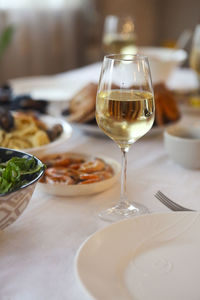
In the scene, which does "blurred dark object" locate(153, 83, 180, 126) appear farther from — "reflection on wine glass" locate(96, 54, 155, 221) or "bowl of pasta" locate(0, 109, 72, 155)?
"reflection on wine glass" locate(96, 54, 155, 221)

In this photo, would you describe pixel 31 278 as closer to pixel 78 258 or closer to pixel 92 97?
pixel 78 258

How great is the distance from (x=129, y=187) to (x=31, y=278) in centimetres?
40

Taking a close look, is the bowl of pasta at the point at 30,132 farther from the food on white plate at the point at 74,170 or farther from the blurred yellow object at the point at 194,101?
the blurred yellow object at the point at 194,101

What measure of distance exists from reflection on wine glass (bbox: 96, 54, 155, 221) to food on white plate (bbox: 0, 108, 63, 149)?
0.34 m

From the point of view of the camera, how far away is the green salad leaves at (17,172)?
0.69 m

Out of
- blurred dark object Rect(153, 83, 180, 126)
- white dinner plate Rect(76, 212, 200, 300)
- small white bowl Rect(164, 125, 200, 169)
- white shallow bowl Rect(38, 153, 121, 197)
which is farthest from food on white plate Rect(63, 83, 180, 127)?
white dinner plate Rect(76, 212, 200, 300)

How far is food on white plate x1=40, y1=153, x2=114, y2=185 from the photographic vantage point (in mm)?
876

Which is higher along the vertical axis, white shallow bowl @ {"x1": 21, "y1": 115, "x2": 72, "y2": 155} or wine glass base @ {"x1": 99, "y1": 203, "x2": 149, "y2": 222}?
white shallow bowl @ {"x1": 21, "y1": 115, "x2": 72, "y2": 155}

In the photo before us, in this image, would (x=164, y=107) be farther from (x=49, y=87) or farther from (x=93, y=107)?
(x=49, y=87)

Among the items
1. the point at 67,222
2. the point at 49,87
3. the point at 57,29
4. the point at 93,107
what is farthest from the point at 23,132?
the point at 57,29

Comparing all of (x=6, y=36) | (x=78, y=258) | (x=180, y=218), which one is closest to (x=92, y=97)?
(x=180, y=218)

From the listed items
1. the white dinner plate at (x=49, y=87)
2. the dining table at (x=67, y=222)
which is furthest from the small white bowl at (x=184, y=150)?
the white dinner plate at (x=49, y=87)

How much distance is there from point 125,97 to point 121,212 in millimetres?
229

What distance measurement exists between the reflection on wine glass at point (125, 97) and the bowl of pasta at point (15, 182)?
164mm
